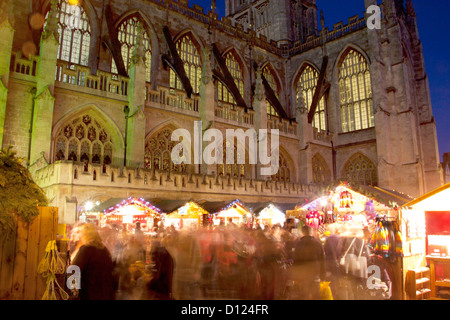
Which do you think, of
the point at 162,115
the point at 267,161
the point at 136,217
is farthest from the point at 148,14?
the point at 136,217

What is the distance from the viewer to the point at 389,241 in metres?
6.18

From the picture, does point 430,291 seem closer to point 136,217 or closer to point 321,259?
point 321,259

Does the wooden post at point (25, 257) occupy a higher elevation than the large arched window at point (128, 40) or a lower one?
lower

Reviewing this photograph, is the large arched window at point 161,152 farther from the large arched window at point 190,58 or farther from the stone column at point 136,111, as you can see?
the large arched window at point 190,58

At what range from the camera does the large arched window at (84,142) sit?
15.9 meters

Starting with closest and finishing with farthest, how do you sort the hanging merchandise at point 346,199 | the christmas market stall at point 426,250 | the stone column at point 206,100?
the christmas market stall at point 426,250 < the hanging merchandise at point 346,199 < the stone column at point 206,100

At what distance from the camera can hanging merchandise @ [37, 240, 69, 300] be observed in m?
4.61

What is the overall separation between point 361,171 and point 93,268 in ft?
83.8

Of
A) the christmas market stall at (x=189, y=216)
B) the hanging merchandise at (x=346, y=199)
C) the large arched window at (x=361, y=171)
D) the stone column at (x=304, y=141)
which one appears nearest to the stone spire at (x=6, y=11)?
the christmas market stall at (x=189, y=216)

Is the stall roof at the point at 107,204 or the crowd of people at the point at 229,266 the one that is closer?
the crowd of people at the point at 229,266

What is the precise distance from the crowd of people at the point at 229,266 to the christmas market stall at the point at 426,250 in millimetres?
651

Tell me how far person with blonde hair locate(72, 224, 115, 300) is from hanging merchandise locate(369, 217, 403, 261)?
474cm
